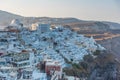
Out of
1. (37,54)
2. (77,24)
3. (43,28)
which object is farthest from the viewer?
(77,24)

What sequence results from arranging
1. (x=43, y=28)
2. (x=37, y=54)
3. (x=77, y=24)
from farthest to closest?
(x=77, y=24) < (x=43, y=28) < (x=37, y=54)

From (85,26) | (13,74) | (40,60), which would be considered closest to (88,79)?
(40,60)

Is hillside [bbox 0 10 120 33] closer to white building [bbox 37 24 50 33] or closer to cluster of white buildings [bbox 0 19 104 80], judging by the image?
white building [bbox 37 24 50 33]

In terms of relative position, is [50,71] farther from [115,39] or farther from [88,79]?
[115,39]

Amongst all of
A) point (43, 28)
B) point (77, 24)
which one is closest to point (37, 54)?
point (43, 28)

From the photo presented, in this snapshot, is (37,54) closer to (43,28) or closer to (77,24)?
(43,28)

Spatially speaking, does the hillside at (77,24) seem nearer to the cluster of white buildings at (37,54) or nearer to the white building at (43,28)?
the white building at (43,28)

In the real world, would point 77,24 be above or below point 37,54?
below

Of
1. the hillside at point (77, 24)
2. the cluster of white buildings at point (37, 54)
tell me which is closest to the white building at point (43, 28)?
the cluster of white buildings at point (37, 54)
